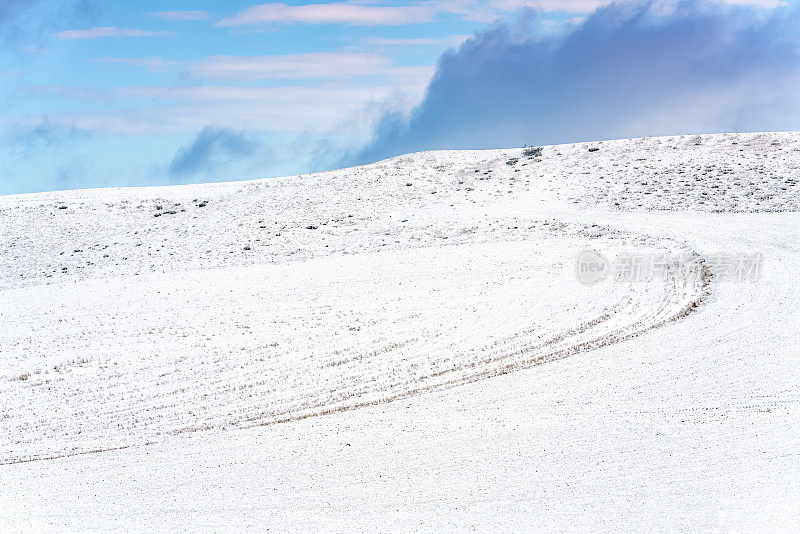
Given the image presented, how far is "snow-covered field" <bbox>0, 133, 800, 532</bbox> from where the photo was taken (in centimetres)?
885

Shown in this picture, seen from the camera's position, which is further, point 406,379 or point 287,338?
point 287,338

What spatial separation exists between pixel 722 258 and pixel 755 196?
10.2 m

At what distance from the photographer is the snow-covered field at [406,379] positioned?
8852mm

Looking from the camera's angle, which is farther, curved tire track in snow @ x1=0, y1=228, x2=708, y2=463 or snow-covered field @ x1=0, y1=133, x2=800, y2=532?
curved tire track in snow @ x1=0, y1=228, x2=708, y2=463

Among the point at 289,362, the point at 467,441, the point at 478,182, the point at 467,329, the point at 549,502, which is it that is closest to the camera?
the point at 549,502

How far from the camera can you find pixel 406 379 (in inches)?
503

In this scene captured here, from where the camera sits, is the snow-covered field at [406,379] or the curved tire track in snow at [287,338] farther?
the curved tire track in snow at [287,338]

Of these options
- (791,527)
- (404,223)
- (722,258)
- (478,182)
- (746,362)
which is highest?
(478,182)

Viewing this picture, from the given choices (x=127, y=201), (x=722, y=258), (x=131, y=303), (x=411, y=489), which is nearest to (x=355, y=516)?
(x=411, y=489)

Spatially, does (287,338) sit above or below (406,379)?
above

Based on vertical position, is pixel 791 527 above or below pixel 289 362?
below

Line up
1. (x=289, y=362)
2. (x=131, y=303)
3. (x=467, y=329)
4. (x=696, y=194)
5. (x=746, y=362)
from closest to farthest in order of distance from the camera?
(x=746, y=362)
(x=289, y=362)
(x=467, y=329)
(x=131, y=303)
(x=696, y=194)

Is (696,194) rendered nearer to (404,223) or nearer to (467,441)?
(404,223)

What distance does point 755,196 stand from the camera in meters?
29.2
